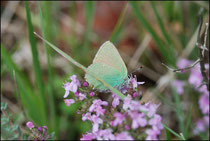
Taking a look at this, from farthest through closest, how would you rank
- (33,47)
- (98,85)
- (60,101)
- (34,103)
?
(60,101) → (34,103) → (33,47) → (98,85)

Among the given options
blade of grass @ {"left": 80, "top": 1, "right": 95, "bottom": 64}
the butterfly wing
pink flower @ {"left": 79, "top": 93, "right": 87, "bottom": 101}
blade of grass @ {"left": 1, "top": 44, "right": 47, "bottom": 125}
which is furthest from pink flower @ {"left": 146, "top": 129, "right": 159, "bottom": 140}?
blade of grass @ {"left": 80, "top": 1, "right": 95, "bottom": 64}

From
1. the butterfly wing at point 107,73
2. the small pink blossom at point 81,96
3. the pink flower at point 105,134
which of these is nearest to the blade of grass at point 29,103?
the butterfly wing at point 107,73

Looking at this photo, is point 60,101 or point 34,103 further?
point 60,101

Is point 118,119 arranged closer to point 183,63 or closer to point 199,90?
point 199,90

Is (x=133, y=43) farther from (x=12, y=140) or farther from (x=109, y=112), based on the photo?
(x=109, y=112)

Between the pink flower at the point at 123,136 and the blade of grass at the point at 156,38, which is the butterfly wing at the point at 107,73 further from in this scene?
the blade of grass at the point at 156,38

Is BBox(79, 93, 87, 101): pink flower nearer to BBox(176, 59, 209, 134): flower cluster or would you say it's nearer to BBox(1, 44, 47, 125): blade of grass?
BBox(1, 44, 47, 125): blade of grass

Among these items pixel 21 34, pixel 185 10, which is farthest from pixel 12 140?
pixel 185 10
